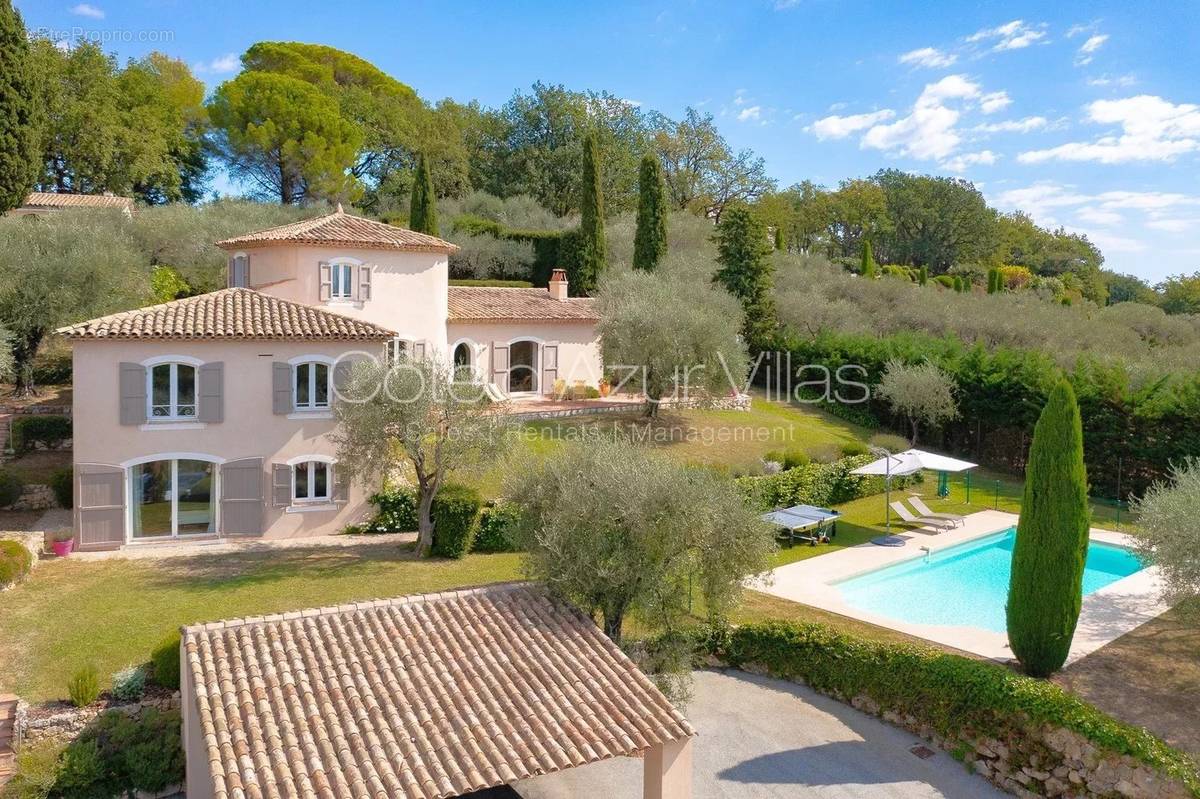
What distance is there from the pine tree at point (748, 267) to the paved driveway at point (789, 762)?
2746 cm

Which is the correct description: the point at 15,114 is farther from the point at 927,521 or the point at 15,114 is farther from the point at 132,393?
the point at 927,521

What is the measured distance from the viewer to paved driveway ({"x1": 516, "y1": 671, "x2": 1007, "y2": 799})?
1177 cm

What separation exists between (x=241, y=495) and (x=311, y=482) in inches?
67.5

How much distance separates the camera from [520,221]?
5412cm

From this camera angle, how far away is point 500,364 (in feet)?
107

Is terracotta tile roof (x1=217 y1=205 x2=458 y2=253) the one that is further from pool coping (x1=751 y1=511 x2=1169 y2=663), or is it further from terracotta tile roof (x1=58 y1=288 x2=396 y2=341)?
pool coping (x1=751 y1=511 x2=1169 y2=663)

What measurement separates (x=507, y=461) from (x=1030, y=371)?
71.4ft

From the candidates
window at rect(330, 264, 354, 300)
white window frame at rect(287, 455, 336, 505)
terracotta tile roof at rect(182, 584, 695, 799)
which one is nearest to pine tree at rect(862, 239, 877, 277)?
window at rect(330, 264, 354, 300)

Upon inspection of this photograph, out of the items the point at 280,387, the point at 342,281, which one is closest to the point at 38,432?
the point at 280,387

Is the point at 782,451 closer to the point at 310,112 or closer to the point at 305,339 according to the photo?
the point at 305,339

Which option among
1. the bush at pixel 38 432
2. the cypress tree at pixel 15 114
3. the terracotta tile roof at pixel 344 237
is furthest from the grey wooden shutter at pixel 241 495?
the cypress tree at pixel 15 114

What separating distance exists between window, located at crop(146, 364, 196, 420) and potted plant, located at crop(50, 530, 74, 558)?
10.9 ft

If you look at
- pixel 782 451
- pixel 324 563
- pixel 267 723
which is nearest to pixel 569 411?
pixel 782 451

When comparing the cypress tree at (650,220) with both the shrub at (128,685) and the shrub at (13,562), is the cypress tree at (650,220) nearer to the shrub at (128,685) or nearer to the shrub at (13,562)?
the shrub at (13,562)
